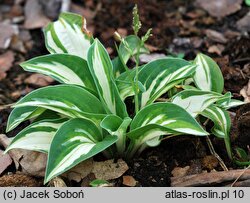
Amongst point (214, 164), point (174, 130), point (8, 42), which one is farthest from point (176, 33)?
point (174, 130)

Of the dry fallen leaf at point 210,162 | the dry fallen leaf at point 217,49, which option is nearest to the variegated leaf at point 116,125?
the dry fallen leaf at point 210,162

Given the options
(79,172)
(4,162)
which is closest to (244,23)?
(79,172)

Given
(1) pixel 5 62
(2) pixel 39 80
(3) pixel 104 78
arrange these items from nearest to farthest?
(3) pixel 104 78 → (2) pixel 39 80 → (1) pixel 5 62

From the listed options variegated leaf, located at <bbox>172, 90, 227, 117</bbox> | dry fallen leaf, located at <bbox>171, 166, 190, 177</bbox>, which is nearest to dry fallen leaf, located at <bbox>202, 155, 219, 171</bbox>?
dry fallen leaf, located at <bbox>171, 166, 190, 177</bbox>

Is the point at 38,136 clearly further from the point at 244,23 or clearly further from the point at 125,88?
the point at 244,23

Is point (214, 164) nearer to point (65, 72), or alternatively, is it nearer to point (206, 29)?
point (65, 72)

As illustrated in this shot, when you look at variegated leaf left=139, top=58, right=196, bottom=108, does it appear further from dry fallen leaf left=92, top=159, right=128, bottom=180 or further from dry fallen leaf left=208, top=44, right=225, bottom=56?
dry fallen leaf left=208, top=44, right=225, bottom=56
